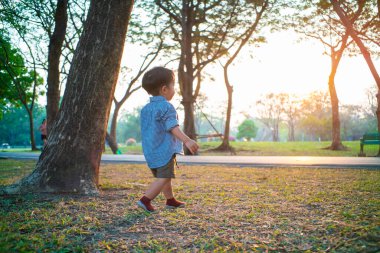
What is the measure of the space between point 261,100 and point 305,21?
3884 centimetres

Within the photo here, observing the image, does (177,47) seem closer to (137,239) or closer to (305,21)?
(305,21)

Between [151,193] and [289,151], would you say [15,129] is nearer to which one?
[289,151]

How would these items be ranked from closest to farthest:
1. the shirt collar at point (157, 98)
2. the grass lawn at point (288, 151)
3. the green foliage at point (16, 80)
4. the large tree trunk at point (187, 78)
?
the shirt collar at point (157, 98) < the large tree trunk at point (187, 78) < the grass lawn at point (288, 151) < the green foliage at point (16, 80)

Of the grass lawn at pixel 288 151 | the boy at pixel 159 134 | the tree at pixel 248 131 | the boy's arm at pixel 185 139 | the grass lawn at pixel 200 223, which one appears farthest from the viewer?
the tree at pixel 248 131

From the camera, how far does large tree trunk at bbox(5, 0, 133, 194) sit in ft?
12.7

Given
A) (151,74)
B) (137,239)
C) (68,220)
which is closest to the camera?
(137,239)

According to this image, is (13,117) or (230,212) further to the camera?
(13,117)

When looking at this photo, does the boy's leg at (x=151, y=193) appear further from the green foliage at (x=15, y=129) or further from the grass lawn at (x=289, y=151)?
the green foliage at (x=15, y=129)

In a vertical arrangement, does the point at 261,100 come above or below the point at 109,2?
above

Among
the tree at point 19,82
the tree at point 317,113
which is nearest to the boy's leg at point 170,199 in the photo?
the tree at point 19,82

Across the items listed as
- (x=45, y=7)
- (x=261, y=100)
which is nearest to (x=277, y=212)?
(x=45, y=7)

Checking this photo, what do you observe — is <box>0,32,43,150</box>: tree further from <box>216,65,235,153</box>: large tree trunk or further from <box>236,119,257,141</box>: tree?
<box>236,119,257,141</box>: tree

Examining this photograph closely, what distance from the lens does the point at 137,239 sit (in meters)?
2.31

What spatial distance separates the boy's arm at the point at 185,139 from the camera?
2.98m
